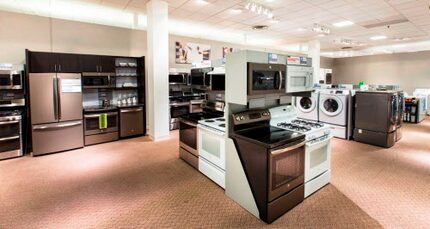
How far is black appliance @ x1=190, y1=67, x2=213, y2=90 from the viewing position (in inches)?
180

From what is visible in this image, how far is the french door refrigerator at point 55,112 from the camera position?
470cm

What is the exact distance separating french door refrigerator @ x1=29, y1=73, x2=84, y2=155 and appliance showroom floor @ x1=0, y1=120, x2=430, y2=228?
1.04 feet

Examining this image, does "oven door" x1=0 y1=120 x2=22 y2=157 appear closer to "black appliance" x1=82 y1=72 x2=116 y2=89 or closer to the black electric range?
"black appliance" x1=82 y1=72 x2=116 y2=89

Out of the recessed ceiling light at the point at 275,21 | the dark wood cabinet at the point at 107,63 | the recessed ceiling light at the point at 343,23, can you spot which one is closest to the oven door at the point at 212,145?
the dark wood cabinet at the point at 107,63

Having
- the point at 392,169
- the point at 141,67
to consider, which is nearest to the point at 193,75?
the point at 141,67

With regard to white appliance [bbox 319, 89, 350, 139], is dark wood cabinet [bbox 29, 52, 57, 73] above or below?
above

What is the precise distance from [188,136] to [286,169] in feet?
6.63

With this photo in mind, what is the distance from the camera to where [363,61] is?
13555mm

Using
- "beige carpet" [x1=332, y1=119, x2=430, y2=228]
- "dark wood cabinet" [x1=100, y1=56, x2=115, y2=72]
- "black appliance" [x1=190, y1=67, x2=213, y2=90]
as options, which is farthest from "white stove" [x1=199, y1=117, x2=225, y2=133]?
"dark wood cabinet" [x1=100, y1=56, x2=115, y2=72]

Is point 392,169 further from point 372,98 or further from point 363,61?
point 363,61

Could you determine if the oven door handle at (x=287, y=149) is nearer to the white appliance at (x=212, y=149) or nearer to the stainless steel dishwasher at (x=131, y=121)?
the white appliance at (x=212, y=149)

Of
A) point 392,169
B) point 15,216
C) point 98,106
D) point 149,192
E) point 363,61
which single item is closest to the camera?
point 15,216

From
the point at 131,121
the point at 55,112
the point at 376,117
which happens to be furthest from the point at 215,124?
the point at 376,117

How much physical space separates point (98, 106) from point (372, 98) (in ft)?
22.5
